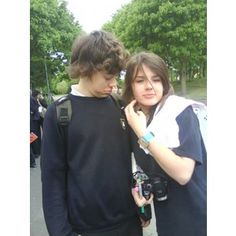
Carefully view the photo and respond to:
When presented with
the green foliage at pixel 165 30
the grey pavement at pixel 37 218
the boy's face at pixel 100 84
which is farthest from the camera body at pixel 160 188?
the green foliage at pixel 165 30

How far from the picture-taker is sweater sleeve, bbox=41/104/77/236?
5.04 feet

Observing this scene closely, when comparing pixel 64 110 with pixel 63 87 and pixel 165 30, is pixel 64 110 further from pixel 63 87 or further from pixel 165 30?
pixel 165 30

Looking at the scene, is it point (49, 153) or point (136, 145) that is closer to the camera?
point (49, 153)

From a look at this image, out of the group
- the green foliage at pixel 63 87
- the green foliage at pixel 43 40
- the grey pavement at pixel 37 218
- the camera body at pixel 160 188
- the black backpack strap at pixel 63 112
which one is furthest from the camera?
the grey pavement at pixel 37 218

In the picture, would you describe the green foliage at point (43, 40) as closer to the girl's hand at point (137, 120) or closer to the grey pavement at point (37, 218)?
the girl's hand at point (137, 120)

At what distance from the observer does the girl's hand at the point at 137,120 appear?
5.27 ft

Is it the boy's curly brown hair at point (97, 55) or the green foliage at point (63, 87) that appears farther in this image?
the green foliage at point (63, 87)

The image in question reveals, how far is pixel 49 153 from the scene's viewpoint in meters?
1.55

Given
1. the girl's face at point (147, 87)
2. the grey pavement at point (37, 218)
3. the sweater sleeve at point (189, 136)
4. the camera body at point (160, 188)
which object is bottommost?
the grey pavement at point (37, 218)

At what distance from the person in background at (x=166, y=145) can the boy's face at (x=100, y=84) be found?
128 mm

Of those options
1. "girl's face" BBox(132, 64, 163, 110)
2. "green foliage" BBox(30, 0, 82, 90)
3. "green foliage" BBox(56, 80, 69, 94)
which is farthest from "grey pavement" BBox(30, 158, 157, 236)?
"girl's face" BBox(132, 64, 163, 110)
